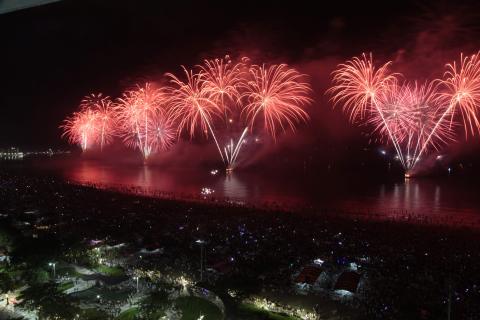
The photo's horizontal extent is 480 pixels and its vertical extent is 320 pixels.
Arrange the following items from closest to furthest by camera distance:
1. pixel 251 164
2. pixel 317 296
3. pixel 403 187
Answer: pixel 317 296, pixel 403 187, pixel 251 164

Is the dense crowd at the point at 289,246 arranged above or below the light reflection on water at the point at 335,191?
below

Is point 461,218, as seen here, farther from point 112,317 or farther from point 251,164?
point 251,164

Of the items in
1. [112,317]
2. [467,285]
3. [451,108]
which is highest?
[451,108]

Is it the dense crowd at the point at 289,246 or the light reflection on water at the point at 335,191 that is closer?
the dense crowd at the point at 289,246

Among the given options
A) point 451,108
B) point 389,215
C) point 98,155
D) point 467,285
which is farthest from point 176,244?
point 98,155

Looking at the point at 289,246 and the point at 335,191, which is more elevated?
the point at 335,191

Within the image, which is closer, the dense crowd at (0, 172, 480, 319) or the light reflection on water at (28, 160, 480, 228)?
the dense crowd at (0, 172, 480, 319)

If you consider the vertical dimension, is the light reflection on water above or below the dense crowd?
above

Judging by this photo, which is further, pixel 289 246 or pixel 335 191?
pixel 335 191
